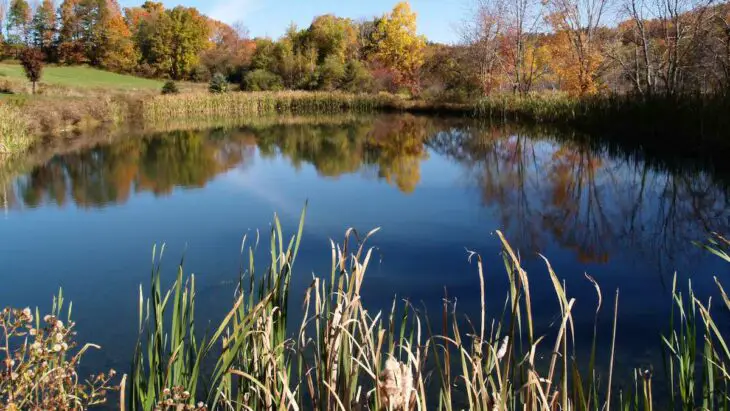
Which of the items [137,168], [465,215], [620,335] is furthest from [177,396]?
[137,168]

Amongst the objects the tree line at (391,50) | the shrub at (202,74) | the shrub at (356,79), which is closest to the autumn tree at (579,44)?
the tree line at (391,50)

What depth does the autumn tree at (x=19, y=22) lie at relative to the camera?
114 ft

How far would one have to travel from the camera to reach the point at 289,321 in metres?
3.38

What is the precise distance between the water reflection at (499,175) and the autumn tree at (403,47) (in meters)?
15.1

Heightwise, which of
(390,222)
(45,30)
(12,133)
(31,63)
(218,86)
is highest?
(45,30)

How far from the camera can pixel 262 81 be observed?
2919 centimetres

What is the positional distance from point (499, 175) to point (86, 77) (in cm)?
2561

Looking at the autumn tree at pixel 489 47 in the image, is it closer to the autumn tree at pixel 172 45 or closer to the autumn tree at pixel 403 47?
the autumn tree at pixel 403 47

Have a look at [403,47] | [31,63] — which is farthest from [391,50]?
[31,63]

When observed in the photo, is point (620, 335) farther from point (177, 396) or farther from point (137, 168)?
point (137, 168)

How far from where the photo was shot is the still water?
12.5 ft

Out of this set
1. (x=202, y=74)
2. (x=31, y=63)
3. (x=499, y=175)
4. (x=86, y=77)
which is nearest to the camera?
(x=499, y=175)

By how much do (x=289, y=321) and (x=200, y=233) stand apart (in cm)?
233

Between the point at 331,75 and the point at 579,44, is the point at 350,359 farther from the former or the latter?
the point at 331,75
